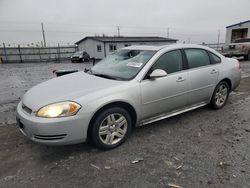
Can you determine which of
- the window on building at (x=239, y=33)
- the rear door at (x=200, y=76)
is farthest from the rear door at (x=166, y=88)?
the window on building at (x=239, y=33)

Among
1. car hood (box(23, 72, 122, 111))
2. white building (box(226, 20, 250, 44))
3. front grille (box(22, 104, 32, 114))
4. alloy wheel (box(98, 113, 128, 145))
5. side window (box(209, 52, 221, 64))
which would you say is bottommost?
alloy wheel (box(98, 113, 128, 145))

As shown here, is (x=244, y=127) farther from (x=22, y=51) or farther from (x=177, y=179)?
(x=22, y=51)

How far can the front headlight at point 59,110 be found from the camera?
8.26ft

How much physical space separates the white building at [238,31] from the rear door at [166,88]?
957 inches

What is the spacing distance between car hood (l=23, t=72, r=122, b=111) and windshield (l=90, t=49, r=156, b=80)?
9.0 inches

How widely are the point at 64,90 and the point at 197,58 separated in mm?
2633

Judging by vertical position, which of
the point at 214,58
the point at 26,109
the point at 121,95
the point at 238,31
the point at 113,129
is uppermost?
the point at 238,31

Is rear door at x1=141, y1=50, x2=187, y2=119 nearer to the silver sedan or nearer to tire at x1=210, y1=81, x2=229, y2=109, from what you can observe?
the silver sedan

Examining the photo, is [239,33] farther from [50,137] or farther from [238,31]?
[50,137]

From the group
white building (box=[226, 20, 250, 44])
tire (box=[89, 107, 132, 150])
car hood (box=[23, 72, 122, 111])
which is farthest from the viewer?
white building (box=[226, 20, 250, 44])

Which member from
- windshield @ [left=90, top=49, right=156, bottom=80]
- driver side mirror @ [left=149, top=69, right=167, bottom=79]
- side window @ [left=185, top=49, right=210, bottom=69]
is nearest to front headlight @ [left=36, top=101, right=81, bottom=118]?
windshield @ [left=90, top=49, right=156, bottom=80]

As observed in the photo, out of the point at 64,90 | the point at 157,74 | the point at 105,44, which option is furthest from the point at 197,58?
the point at 105,44

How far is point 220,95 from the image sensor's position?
14.6ft

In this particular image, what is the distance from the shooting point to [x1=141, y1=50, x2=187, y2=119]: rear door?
3.18 meters
